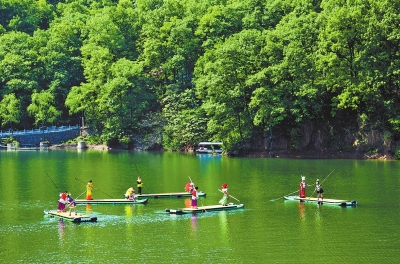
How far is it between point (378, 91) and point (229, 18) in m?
29.3

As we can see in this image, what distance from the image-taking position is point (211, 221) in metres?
47.3

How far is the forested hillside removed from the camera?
3519 inches

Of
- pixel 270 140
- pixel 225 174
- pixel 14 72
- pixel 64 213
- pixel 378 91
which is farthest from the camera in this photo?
pixel 14 72

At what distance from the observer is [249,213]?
4997 centimetres

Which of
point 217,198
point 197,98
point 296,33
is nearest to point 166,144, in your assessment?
point 197,98

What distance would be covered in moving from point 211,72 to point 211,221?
2102 inches

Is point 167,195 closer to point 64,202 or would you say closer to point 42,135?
point 64,202

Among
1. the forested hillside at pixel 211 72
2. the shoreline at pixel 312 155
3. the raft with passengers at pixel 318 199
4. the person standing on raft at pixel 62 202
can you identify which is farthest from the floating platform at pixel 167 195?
the forested hillside at pixel 211 72

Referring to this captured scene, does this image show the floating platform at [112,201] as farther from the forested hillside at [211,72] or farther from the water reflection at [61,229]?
the forested hillside at [211,72]

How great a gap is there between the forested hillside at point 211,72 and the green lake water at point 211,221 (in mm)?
14786

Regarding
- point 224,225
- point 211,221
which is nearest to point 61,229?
point 211,221

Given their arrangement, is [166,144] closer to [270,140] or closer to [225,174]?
[270,140]

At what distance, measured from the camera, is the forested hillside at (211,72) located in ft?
293

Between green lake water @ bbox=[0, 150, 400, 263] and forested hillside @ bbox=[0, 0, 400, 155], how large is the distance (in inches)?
582
